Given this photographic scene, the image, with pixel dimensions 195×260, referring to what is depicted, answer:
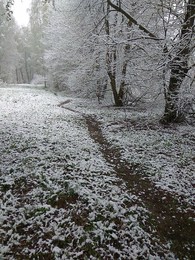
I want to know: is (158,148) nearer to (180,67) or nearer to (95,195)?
(95,195)

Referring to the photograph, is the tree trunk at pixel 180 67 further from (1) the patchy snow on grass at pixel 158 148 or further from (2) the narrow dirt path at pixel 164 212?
(2) the narrow dirt path at pixel 164 212

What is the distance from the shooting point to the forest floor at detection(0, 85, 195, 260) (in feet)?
13.3

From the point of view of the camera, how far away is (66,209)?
491 centimetres

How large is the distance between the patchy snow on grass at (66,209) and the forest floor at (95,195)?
0.06ft

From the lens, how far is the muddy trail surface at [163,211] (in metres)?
4.27

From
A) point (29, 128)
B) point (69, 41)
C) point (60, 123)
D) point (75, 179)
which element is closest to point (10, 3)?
point (29, 128)

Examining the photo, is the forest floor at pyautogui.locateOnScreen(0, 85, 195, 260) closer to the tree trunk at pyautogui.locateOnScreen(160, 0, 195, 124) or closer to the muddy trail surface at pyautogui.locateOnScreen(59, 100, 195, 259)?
the muddy trail surface at pyautogui.locateOnScreen(59, 100, 195, 259)

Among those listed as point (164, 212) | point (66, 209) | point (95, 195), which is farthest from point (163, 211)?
point (66, 209)

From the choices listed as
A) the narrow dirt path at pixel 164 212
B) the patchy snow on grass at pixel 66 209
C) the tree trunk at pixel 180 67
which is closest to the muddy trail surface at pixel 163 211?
the narrow dirt path at pixel 164 212

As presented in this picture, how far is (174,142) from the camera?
9.06m

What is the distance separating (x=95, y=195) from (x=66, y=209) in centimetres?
84

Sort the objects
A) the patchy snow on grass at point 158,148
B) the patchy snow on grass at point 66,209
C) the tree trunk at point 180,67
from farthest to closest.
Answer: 1. the tree trunk at point 180,67
2. the patchy snow on grass at point 158,148
3. the patchy snow on grass at point 66,209

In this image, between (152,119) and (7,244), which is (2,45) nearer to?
(152,119)

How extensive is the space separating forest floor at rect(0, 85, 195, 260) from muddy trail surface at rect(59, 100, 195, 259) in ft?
0.07
